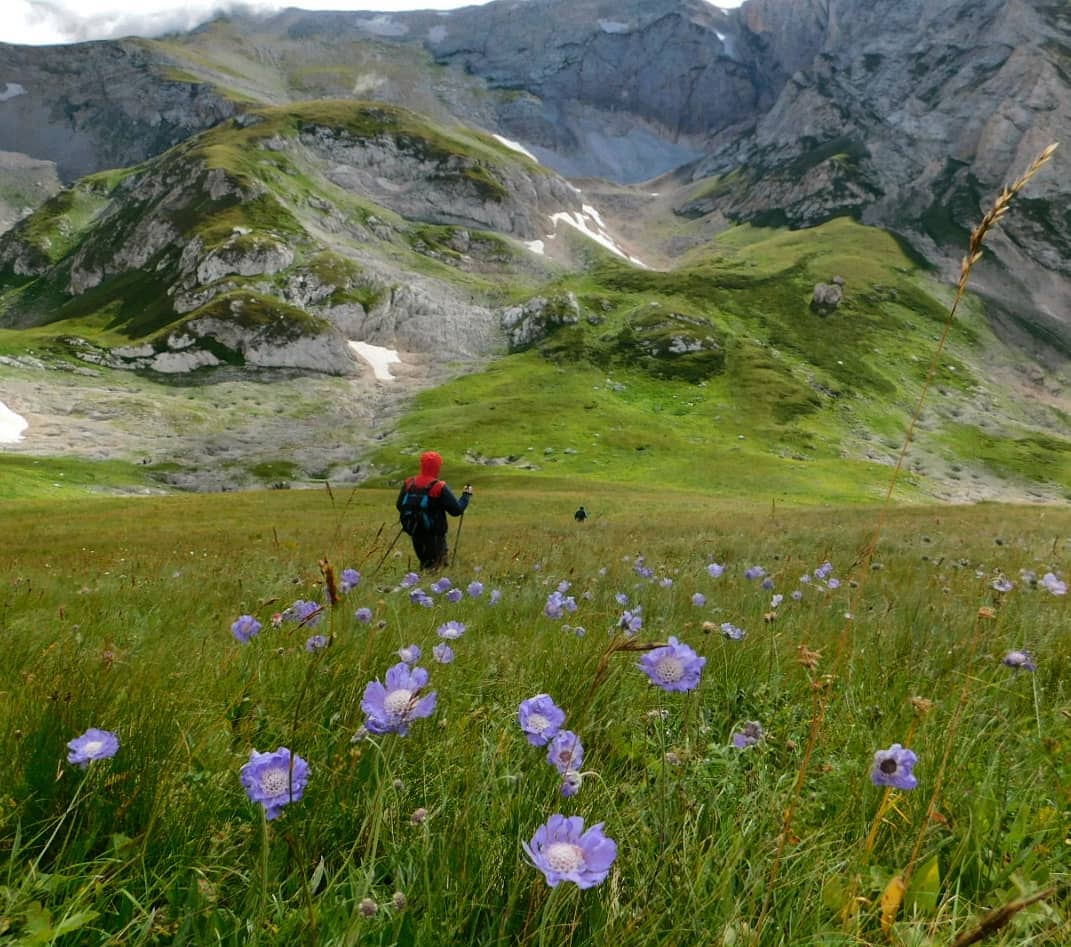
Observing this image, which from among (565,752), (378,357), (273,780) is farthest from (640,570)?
(378,357)

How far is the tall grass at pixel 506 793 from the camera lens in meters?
1.61

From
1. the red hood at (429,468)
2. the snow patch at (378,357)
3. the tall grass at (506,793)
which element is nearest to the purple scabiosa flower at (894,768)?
the tall grass at (506,793)

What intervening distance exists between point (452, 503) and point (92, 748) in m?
9.57

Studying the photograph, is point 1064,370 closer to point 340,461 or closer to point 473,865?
point 340,461

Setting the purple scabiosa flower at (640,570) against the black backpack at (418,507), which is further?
the black backpack at (418,507)

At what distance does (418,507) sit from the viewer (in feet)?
37.8

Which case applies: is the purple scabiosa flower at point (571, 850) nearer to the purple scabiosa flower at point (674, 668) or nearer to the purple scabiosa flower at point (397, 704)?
the purple scabiosa flower at point (397, 704)

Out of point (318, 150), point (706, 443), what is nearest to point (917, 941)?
point (706, 443)

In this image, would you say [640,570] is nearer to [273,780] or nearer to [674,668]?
[674,668]

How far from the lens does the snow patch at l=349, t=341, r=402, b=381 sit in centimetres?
13212

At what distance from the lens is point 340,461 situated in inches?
3381

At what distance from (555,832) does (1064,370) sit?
19650 centimetres

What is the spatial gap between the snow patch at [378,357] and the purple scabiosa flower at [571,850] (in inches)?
5256

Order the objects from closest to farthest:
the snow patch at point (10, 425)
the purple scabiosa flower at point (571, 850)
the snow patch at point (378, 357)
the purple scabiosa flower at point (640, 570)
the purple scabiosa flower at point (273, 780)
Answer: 1. the purple scabiosa flower at point (571, 850)
2. the purple scabiosa flower at point (273, 780)
3. the purple scabiosa flower at point (640, 570)
4. the snow patch at point (10, 425)
5. the snow patch at point (378, 357)
